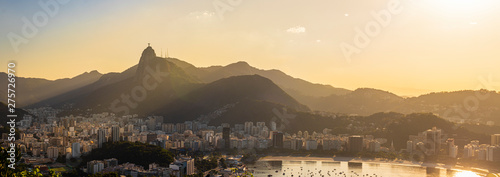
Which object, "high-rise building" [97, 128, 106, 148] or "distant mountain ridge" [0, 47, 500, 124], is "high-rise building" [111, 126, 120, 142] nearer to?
"high-rise building" [97, 128, 106, 148]

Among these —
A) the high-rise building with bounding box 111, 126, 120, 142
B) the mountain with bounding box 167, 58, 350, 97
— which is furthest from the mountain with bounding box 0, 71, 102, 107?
the high-rise building with bounding box 111, 126, 120, 142

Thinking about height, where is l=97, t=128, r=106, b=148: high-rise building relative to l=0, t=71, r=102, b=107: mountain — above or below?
below

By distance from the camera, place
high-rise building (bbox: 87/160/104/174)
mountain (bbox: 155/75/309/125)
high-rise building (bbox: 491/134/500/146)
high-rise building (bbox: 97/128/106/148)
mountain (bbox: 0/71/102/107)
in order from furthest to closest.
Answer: mountain (bbox: 0/71/102/107), mountain (bbox: 155/75/309/125), high-rise building (bbox: 491/134/500/146), high-rise building (bbox: 97/128/106/148), high-rise building (bbox: 87/160/104/174)

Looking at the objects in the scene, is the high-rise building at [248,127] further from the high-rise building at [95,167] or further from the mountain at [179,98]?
the high-rise building at [95,167]

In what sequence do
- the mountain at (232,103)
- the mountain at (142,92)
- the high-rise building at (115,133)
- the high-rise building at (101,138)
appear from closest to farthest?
the high-rise building at (101,138) → the high-rise building at (115,133) → the mountain at (232,103) → the mountain at (142,92)

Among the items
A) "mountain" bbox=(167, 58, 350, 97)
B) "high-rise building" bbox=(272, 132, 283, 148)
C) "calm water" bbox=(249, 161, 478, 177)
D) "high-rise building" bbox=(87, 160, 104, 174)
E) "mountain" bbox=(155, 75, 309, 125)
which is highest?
"mountain" bbox=(167, 58, 350, 97)

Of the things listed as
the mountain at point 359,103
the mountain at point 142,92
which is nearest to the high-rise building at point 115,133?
the mountain at point 142,92

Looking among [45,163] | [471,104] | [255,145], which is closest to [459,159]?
[255,145]
